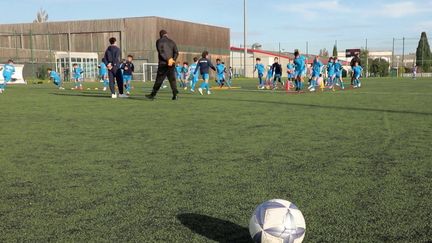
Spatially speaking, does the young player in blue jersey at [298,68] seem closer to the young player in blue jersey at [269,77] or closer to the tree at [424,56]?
the young player in blue jersey at [269,77]

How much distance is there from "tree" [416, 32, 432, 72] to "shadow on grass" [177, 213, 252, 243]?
67322 millimetres

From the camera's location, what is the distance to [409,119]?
9.17m

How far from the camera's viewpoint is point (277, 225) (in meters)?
2.62

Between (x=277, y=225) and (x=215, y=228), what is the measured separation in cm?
56

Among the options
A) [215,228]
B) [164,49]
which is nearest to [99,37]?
[164,49]

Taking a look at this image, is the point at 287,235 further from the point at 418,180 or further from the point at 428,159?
the point at 428,159

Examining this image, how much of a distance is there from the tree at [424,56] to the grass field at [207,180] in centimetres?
6224

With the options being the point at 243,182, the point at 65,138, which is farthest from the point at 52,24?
the point at 243,182

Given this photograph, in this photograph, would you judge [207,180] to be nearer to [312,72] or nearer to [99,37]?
[312,72]

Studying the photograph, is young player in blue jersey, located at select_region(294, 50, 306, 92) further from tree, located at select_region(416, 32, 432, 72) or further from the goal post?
tree, located at select_region(416, 32, 432, 72)

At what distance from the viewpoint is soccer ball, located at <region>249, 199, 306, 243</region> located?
260 centimetres

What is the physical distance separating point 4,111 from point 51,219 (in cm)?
940

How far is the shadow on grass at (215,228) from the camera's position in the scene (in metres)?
2.86

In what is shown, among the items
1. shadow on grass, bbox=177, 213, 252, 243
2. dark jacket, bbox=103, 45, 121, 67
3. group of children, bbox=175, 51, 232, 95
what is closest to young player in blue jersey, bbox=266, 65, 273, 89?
group of children, bbox=175, 51, 232, 95
